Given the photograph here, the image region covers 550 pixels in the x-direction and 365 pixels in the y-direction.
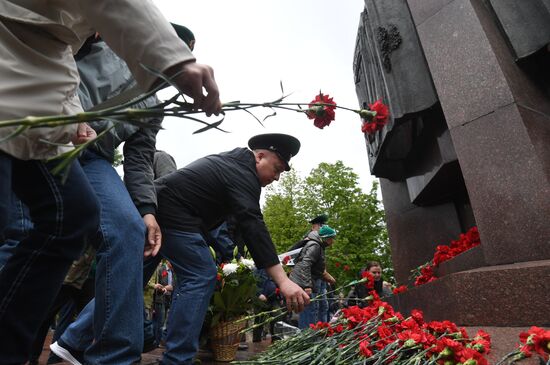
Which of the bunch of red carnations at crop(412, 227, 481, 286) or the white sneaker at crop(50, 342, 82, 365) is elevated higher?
the bunch of red carnations at crop(412, 227, 481, 286)

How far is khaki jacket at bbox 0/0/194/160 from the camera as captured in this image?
3.67ft

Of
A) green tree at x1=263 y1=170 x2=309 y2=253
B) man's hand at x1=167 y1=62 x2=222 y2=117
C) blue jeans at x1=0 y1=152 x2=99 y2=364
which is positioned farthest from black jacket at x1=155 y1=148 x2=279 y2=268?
green tree at x1=263 y1=170 x2=309 y2=253

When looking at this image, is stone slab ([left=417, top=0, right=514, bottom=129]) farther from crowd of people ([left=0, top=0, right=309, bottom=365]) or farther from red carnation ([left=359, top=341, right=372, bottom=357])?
red carnation ([left=359, top=341, right=372, bottom=357])

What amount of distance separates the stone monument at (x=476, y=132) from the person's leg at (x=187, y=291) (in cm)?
164

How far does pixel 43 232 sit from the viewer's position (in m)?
1.53

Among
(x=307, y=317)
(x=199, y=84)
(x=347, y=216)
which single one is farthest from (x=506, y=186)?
(x=347, y=216)

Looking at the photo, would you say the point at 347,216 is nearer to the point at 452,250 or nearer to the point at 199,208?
the point at 452,250

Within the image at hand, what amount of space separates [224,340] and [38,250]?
2.71 metres

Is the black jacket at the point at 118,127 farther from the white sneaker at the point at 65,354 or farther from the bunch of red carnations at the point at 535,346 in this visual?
the bunch of red carnations at the point at 535,346

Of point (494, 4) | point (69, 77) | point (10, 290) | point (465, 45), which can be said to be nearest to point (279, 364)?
point (10, 290)

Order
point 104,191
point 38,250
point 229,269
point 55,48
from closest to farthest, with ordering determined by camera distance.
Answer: point 55,48 → point 38,250 → point 104,191 → point 229,269

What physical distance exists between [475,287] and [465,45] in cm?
223

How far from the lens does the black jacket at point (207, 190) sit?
3.01m

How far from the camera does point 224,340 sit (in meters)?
3.95
